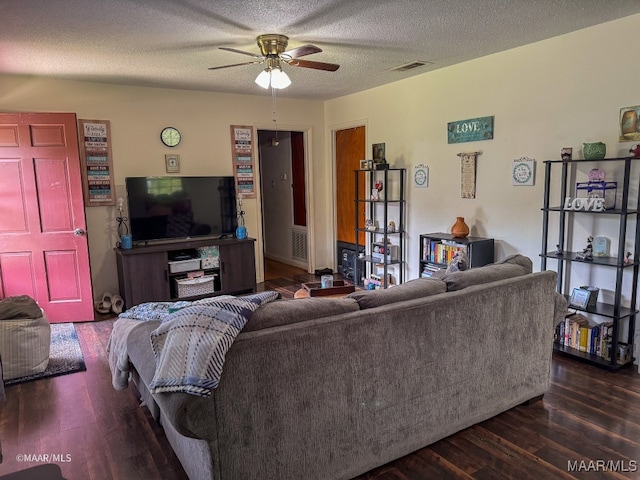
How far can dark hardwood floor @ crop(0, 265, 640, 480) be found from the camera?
2059 mm

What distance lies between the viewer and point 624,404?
2602mm

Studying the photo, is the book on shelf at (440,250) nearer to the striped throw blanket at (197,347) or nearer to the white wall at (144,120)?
the white wall at (144,120)

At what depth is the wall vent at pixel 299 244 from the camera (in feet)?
21.3

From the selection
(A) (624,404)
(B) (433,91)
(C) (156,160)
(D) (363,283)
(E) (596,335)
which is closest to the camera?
(A) (624,404)

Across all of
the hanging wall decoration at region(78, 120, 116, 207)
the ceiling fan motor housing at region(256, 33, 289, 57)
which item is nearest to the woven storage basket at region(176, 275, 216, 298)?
the hanging wall decoration at region(78, 120, 116, 207)

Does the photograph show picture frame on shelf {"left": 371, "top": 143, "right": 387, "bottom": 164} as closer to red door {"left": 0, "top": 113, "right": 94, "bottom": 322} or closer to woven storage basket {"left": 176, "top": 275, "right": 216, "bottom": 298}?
woven storage basket {"left": 176, "top": 275, "right": 216, "bottom": 298}

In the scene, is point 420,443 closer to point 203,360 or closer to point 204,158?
point 203,360

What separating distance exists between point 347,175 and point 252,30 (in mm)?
3046

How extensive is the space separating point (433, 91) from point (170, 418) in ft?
13.3

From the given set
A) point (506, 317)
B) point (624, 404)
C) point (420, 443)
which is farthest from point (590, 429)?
point (420, 443)

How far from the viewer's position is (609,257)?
3.19m

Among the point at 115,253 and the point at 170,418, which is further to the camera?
the point at 115,253

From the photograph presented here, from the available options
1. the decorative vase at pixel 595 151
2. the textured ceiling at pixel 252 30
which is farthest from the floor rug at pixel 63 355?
the decorative vase at pixel 595 151

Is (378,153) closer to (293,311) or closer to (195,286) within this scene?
(195,286)
